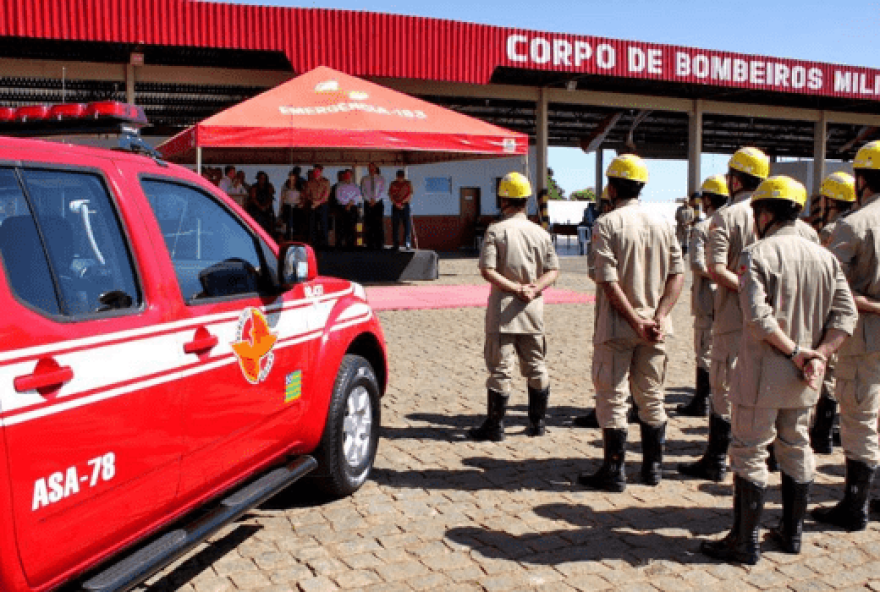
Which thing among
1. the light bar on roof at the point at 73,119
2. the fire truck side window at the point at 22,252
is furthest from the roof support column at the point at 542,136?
the fire truck side window at the point at 22,252

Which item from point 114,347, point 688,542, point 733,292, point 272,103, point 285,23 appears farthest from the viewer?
point 285,23

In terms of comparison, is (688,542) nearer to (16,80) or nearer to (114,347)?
(114,347)

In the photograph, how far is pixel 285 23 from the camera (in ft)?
62.3

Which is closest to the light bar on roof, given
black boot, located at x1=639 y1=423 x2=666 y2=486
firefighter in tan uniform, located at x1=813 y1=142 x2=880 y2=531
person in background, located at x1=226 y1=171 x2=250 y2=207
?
black boot, located at x1=639 y1=423 x2=666 y2=486

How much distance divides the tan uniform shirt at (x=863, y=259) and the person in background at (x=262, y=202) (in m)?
15.9

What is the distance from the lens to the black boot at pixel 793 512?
3.96m

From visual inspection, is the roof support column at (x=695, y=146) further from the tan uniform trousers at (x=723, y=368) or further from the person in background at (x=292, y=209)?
the tan uniform trousers at (x=723, y=368)

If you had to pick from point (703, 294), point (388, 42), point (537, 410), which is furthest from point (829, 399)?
point (388, 42)

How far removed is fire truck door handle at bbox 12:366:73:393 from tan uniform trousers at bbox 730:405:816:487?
2.91m

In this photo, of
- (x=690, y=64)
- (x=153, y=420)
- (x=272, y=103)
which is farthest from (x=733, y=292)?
(x=690, y=64)

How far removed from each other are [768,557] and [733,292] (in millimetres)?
1859

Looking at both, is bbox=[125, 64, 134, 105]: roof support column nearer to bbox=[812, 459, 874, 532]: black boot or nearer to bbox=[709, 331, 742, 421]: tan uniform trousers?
bbox=[709, 331, 742, 421]: tan uniform trousers

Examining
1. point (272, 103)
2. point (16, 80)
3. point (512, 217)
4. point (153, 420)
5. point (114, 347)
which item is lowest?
point (153, 420)

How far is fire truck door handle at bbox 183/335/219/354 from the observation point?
3169mm
